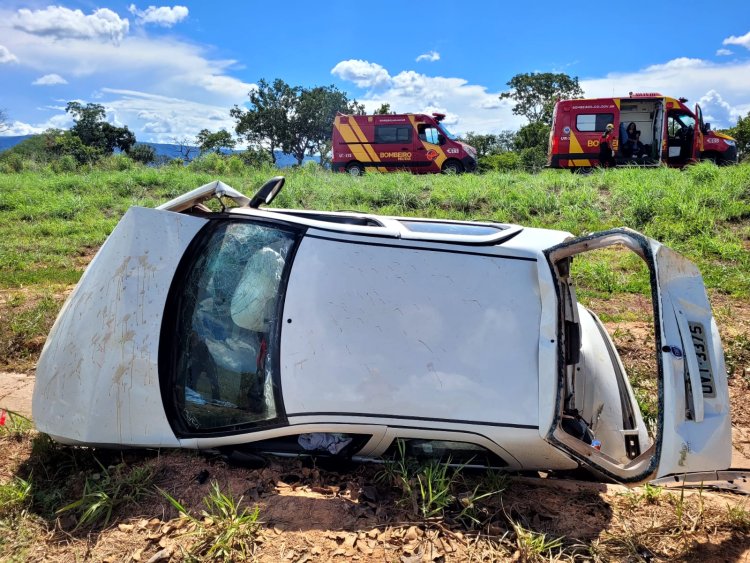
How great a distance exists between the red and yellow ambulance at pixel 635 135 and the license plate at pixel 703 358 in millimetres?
15743

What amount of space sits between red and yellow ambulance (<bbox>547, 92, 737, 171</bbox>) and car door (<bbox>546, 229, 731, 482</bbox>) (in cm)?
1572

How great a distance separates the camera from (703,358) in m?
2.33

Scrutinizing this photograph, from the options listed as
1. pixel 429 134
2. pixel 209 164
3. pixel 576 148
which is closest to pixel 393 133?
pixel 429 134

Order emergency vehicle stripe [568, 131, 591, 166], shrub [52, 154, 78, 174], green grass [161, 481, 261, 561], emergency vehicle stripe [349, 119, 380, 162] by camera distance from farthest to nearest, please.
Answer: shrub [52, 154, 78, 174] → emergency vehicle stripe [349, 119, 380, 162] → emergency vehicle stripe [568, 131, 591, 166] → green grass [161, 481, 261, 561]

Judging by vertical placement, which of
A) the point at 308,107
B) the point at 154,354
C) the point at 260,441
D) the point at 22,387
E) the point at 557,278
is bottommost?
the point at 22,387

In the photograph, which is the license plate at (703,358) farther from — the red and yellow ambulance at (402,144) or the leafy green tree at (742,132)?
the leafy green tree at (742,132)

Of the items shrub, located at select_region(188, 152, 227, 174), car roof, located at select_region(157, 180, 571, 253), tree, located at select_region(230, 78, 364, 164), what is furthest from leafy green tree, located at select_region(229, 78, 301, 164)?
car roof, located at select_region(157, 180, 571, 253)

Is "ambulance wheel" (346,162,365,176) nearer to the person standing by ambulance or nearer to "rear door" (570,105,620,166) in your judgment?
"rear door" (570,105,620,166)

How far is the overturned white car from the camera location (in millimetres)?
2373

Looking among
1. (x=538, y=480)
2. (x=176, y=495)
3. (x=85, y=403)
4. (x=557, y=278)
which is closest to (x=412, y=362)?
(x=557, y=278)

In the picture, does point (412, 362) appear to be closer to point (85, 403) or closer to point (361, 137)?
point (85, 403)

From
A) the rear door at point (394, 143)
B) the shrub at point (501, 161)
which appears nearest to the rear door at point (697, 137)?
the rear door at point (394, 143)

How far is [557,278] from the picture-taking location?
252 centimetres

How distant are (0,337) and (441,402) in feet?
16.2
